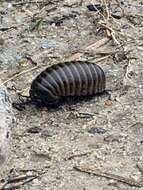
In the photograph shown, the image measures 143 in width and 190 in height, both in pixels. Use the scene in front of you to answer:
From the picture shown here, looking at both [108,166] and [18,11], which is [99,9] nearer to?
[18,11]

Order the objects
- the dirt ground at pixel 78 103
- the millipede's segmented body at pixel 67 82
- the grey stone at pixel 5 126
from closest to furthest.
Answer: the grey stone at pixel 5 126
the dirt ground at pixel 78 103
the millipede's segmented body at pixel 67 82

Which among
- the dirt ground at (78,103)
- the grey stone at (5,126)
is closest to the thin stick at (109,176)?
the dirt ground at (78,103)

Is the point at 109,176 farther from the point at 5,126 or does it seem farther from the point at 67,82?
the point at 67,82

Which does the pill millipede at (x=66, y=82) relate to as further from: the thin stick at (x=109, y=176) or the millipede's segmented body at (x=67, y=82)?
the thin stick at (x=109, y=176)

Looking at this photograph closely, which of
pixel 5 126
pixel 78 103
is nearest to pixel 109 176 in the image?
pixel 5 126

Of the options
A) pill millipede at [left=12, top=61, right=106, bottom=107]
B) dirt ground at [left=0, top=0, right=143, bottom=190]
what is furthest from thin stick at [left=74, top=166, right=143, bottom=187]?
pill millipede at [left=12, top=61, right=106, bottom=107]

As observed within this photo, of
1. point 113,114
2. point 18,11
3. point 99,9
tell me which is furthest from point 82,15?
point 113,114
